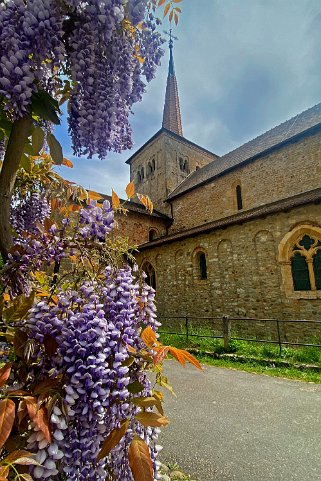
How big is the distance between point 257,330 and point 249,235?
13.7ft

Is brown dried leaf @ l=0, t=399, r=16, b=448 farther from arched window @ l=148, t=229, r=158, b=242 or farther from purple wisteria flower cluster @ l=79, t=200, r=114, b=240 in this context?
arched window @ l=148, t=229, r=158, b=242

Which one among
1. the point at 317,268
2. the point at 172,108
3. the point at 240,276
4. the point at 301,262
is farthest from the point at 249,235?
the point at 172,108

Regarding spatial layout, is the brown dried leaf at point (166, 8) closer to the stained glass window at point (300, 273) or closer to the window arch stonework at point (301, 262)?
the window arch stonework at point (301, 262)

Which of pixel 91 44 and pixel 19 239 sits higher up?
pixel 91 44

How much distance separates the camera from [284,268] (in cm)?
1116

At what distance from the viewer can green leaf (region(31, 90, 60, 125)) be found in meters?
1.05

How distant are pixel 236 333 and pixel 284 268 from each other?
11.5 ft

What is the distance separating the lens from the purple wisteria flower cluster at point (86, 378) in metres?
0.80

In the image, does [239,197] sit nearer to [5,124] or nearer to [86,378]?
[5,124]

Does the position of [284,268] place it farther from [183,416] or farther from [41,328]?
[41,328]

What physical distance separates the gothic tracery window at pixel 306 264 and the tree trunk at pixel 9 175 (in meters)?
11.6

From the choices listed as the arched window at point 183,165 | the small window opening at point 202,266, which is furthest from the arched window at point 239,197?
the arched window at point 183,165

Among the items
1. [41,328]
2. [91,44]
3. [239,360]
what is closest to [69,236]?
[41,328]

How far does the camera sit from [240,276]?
40.8 feet
